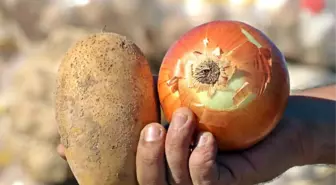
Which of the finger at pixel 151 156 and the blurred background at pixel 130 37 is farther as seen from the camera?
the blurred background at pixel 130 37

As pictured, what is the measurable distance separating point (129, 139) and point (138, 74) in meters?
0.09

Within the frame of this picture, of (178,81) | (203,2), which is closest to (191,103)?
(178,81)

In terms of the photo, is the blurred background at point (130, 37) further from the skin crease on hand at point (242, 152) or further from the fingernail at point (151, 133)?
the fingernail at point (151, 133)

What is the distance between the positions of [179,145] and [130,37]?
Answer: 27.1 inches

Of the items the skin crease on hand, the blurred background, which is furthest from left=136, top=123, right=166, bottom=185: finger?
the blurred background

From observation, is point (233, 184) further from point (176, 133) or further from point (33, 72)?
point (33, 72)

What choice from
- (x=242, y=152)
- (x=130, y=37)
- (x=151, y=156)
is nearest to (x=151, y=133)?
(x=151, y=156)

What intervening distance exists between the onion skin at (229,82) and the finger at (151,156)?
0.04 metres

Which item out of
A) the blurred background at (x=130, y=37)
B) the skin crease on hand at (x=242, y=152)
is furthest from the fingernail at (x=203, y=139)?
the blurred background at (x=130, y=37)

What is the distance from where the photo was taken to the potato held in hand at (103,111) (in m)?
0.82

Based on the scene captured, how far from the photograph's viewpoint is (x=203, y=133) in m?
0.80

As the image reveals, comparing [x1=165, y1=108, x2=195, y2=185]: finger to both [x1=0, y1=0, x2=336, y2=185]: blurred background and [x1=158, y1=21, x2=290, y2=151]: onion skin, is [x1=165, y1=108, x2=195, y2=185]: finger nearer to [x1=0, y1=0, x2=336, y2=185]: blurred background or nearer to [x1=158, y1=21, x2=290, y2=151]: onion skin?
[x1=158, y1=21, x2=290, y2=151]: onion skin

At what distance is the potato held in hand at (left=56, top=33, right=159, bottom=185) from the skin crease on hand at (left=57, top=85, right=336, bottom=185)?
2cm

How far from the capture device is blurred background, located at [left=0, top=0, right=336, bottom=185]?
1.40m
